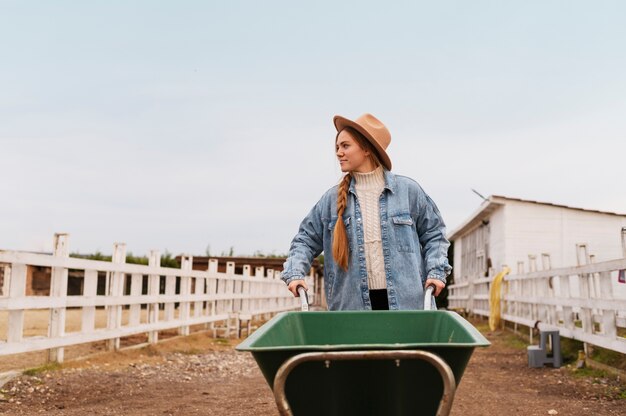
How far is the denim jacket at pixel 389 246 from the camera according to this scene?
3.50 metres

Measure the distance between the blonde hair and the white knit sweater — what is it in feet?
0.20

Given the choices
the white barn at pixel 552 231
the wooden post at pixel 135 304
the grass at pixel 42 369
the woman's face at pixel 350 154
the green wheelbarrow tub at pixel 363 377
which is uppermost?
the white barn at pixel 552 231

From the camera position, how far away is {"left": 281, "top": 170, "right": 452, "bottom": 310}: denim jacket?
350 centimetres

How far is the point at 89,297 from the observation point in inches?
298

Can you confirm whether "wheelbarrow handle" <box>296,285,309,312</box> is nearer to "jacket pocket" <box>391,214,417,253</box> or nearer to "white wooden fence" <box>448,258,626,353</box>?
"jacket pocket" <box>391,214,417,253</box>

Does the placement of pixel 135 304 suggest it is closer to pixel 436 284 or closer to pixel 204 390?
pixel 204 390

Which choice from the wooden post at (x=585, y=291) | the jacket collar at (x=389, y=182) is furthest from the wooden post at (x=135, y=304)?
the jacket collar at (x=389, y=182)

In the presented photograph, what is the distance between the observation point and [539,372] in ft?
26.5

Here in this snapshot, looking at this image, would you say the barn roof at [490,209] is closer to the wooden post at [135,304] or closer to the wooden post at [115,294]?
the wooden post at [135,304]

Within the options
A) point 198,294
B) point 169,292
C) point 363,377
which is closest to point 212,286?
point 198,294

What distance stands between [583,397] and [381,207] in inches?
143

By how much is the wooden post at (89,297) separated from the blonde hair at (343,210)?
15.1 feet

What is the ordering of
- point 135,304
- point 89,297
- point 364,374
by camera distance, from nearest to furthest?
point 364,374
point 89,297
point 135,304

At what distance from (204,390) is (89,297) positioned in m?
1.86
